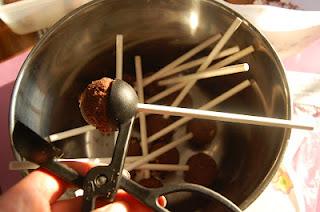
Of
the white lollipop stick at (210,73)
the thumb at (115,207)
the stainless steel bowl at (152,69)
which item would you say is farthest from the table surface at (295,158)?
the thumb at (115,207)

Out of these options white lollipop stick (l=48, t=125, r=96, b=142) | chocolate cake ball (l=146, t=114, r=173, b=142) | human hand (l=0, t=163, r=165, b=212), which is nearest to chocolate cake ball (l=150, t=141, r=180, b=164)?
chocolate cake ball (l=146, t=114, r=173, b=142)

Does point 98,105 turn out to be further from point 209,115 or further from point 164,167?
point 164,167

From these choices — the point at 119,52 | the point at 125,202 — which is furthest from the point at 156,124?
the point at 125,202

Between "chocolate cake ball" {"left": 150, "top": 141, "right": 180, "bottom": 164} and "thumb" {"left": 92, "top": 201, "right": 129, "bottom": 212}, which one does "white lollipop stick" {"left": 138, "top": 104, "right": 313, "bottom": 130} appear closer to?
"thumb" {"left": 92, "top": 201, "right": 129, "bottom": 212}

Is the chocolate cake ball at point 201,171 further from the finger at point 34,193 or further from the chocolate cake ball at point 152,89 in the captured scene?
the finger at point 34,193

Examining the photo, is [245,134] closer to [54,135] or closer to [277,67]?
[277,67]
